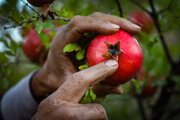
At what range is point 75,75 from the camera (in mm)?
819

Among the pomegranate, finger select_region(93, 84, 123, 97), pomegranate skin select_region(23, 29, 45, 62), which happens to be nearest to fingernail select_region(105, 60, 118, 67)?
Answer: finger select_region(93, 84, 123, 97)

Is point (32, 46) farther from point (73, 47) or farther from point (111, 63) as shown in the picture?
→ point (111, 63)

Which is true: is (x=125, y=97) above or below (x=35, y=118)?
below

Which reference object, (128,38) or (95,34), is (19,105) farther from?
(128,38)

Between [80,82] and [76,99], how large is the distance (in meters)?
0.08

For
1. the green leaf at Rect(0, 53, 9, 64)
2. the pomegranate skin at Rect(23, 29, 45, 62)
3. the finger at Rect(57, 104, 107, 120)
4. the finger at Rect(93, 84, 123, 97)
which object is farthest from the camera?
the pomegranate skin at Rect(23, 29, 45, 62)

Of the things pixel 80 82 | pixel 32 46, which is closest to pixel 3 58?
pixel 32 46

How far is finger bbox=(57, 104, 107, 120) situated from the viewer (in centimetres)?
75

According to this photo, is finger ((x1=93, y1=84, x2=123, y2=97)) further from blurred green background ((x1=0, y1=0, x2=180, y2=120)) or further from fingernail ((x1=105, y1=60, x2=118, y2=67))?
fingernail ((x1=105, y1=60, x2=118, y2=67))

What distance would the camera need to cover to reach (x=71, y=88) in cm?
80

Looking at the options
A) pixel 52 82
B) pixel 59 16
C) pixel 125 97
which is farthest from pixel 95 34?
pixel 125 97

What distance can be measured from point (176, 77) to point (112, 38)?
0.94m

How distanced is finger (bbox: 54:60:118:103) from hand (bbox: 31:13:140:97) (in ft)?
0.66

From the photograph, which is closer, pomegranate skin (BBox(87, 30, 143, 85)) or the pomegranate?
pomegranate skin (BBox(87, 30, 143, 85))
